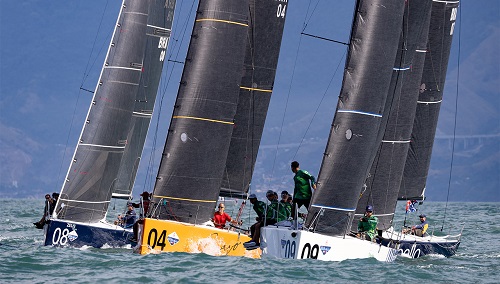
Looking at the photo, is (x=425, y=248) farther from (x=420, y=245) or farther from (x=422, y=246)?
(x=420, y=245)

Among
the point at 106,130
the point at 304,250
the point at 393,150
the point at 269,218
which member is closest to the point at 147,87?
the point at 106,130

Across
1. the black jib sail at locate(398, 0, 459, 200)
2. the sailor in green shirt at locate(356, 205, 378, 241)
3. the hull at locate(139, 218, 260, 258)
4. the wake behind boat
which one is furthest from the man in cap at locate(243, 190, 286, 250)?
the black jib sail at locate(398, 0, 459, 200)

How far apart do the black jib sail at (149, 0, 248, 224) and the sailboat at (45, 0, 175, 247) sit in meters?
3.09

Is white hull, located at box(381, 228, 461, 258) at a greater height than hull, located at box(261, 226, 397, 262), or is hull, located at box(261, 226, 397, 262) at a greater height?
white hull, located at box(381, 228, 461, 258)

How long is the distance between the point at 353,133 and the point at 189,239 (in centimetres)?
351

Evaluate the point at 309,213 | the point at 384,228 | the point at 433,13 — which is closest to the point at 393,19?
the point at 309,213

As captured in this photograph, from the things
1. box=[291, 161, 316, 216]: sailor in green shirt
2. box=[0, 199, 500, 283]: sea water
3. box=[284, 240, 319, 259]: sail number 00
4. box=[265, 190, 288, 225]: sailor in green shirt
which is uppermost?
box=[291, 161, 316, 216]: sailor in green shirt

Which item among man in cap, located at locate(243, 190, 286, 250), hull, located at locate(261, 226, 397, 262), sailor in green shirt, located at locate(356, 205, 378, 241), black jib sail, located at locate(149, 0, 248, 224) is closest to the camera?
hull, located at locate(261, 226, 397, 262)

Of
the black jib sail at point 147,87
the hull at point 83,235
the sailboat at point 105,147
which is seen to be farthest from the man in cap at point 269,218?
the black jib sail at point 147,87

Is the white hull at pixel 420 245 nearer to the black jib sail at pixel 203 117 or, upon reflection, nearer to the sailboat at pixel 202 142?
the sailboat at pixel 202 142

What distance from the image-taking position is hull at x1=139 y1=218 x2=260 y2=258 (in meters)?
20.8

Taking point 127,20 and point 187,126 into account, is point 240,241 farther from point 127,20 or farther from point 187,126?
point 127,20

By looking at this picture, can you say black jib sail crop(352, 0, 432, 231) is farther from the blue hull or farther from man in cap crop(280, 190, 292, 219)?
man in cap crop(280, 190, 292, 219)

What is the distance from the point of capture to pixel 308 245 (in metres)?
19.8
